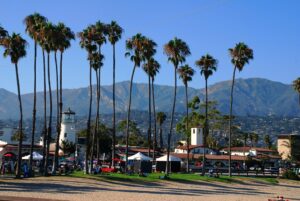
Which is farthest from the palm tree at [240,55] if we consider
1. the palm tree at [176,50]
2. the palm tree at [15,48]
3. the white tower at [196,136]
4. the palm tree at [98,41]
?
the white tower at [196,136]

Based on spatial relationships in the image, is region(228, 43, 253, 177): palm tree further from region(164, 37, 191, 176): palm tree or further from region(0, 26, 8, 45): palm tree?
region(0, 26, 8, 45): palm tree

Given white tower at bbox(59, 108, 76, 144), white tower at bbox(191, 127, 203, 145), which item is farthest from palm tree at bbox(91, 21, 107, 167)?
white tower at bbox(191, 127, 203, 145)

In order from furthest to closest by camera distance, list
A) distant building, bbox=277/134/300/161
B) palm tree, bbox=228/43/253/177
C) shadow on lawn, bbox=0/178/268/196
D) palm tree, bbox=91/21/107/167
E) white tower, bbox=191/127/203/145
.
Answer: distant building, bbox=277/134/300/161 < white tower, bbox=191/127/203/145 < palm tree, bbox=228/43/253/177 < palm tree, bbox=91/21/107/167 < shadow on lawn, bbox=0/178/268/196

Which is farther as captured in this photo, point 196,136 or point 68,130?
point 196,136

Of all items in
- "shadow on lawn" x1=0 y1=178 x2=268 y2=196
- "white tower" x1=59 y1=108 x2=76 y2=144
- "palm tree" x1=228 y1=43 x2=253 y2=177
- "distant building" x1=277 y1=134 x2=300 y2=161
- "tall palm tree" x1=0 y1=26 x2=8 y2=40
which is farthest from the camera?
"distant building" x1=277 y1=134 x2=300 y2=161

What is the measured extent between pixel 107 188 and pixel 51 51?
16133 mm

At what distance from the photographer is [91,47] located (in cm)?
5438

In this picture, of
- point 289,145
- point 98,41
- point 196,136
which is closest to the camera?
point 98,41

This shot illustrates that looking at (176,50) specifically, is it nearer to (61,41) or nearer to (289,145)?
(61,41)

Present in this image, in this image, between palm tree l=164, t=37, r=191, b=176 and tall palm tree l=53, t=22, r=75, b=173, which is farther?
palm tree l=164, t=37, r=191, b=176

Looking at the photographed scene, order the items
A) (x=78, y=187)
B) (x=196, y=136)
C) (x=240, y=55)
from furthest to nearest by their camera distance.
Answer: (x=196, y=136)
(x=240, y=55)
(x=78, y=187)

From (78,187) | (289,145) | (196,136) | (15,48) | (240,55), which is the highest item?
(240,55)

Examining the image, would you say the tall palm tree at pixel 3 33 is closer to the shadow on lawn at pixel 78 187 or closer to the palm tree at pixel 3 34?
the palm tree at pixel 3 34

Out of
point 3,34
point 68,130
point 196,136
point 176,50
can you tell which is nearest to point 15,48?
point 3,34
